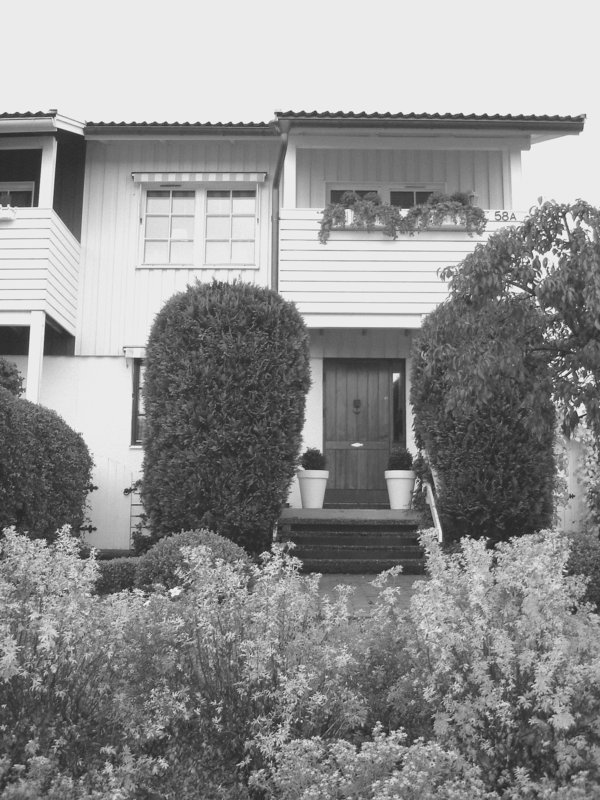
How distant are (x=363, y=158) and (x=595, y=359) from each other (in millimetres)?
7856

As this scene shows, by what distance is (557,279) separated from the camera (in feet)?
24.8

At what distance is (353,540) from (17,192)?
8.07 m

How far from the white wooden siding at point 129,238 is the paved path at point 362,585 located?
18.5ft

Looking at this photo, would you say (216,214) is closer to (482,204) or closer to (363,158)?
(363,158)

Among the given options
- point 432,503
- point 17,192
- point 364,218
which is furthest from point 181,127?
point 432,503

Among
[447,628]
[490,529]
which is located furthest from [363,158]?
[447,628]

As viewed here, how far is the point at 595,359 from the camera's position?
754cm

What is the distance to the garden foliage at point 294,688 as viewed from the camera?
3479mm

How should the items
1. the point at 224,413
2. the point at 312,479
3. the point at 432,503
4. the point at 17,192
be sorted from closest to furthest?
the point at 224,413 → the point at 432,503 → the point at 312,479 → the point at 17,192

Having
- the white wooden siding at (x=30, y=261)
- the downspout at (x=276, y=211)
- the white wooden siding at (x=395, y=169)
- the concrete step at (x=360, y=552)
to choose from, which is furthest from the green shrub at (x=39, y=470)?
the white wooden siding at (x=395, y=169)

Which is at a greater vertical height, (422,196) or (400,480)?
(422,196)

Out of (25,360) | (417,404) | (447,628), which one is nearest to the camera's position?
(447,628)

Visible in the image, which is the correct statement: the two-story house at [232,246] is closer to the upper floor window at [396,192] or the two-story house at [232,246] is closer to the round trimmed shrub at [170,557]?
the upper floor window at [396,192]

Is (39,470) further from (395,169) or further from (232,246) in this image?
(395,169)
